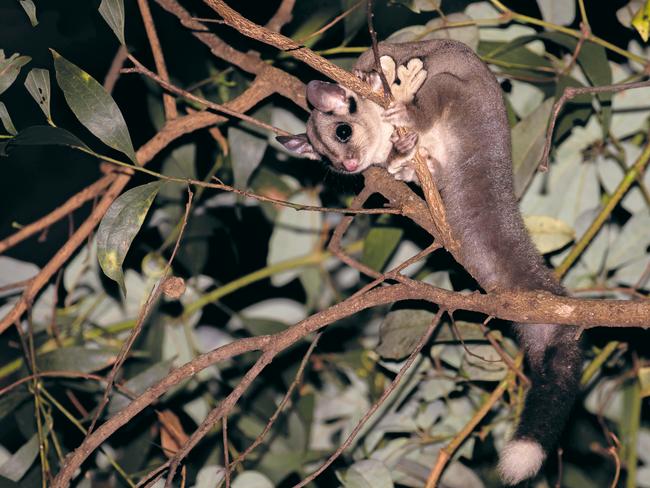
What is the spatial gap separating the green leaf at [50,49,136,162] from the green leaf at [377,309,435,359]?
1459 millimetres

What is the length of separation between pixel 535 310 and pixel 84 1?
303 cm

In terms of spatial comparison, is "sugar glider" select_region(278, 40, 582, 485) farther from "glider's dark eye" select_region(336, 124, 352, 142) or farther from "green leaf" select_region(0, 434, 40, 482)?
"green leaf" select_region(0, 434, 40, 482)

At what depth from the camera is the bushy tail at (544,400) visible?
2.48 meters

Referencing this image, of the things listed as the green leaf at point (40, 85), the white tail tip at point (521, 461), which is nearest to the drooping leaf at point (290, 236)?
the green leaf at point (40, 85)

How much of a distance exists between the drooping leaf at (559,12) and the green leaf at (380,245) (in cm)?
133

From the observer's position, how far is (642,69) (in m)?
3.85

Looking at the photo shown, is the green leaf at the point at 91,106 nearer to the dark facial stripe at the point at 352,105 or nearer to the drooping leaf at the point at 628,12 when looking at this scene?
the dark facial stripe at the point at 352,105

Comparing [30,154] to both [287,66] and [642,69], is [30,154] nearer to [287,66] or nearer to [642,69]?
[287,66]

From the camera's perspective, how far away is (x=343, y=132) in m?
3.57

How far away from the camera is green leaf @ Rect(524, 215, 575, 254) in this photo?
11.3 ft

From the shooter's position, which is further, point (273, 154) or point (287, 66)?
point (273, 154)

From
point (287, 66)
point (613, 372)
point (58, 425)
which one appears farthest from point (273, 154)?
point (613, 372)

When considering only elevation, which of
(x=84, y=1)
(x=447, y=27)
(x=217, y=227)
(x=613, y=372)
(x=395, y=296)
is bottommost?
(x=613, y=372)

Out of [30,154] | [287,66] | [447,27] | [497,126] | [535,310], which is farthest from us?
[30,154]
